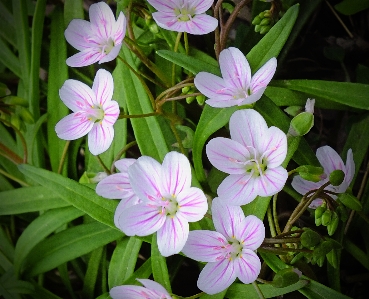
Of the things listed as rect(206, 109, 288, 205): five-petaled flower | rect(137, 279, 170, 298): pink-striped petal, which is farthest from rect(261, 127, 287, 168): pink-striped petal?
rect(137, 279, 170, 298): pink-striped petal

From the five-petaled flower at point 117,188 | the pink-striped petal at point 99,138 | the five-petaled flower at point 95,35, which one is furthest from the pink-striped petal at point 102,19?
the five-petaled flower at point 117,188

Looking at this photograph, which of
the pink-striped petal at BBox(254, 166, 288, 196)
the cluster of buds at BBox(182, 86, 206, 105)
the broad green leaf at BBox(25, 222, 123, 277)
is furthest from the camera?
the broad green leaf at BBox(25, 222, 123, 277)

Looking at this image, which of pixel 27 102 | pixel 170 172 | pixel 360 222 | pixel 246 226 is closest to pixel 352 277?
pixel 360 222

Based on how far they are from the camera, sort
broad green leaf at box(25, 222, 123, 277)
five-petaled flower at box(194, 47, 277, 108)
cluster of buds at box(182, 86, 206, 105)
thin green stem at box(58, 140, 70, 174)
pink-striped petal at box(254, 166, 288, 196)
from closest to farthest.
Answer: pink-striped petal at box(254, 166, 288, 196) → five-petaled flower at box(194, 47, 277, 108) → cluster of buds at box(182, 86, 206, 105) → broad green leaf at box(25, 222, 123, 277) → thin green stem at box(58, 140, 70, 174)

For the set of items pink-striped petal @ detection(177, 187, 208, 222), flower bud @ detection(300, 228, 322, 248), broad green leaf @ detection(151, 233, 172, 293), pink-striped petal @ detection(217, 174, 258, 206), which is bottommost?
broad green leaf @ detection(151, 233, 172, 293)

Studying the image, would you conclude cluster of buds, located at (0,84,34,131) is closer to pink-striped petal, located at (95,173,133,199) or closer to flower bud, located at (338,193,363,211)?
pink-striped petal, located at (95,173,133,199)

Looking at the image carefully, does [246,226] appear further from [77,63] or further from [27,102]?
[27,102]
